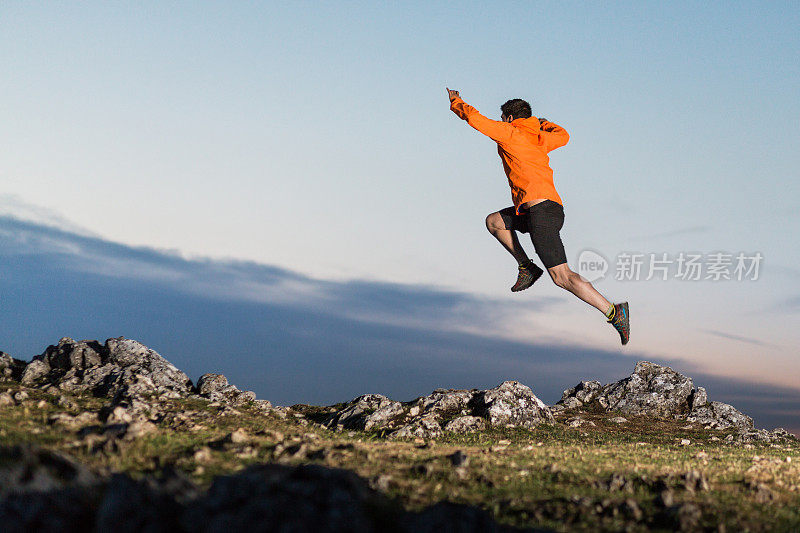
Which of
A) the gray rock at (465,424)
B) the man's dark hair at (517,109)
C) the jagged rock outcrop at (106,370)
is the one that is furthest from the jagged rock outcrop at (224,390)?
the man's dark hair at (517,109)

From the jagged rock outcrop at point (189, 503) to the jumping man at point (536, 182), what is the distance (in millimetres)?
10267

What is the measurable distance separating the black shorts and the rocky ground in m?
4.74

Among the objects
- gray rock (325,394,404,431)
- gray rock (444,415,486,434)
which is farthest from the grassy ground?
gray rock (325,394,404,431)

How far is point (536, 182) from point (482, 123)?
2030 mm

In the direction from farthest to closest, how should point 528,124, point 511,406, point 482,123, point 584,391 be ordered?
point 584,391
point 511,406
point 528,124
point 482,123

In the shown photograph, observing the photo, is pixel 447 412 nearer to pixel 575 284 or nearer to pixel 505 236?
pixel 505 236

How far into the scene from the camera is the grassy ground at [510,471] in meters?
7.57

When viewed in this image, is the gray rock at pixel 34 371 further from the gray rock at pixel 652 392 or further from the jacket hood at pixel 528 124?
the gray rock at pixel 652 392

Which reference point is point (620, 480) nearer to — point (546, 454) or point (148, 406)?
point (546, 454)

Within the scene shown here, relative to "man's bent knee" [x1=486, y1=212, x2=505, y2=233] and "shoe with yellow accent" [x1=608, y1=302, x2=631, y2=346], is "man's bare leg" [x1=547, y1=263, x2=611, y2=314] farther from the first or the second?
"man's bent knee" [x1=486, y1=212, x2=505, y2=233]

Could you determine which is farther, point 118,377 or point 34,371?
point 34,371

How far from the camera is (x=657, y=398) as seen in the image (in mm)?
27000

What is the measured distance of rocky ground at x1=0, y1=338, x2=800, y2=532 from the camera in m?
5.63

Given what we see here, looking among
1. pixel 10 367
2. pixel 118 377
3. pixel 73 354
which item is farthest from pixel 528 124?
pixel 10 367
